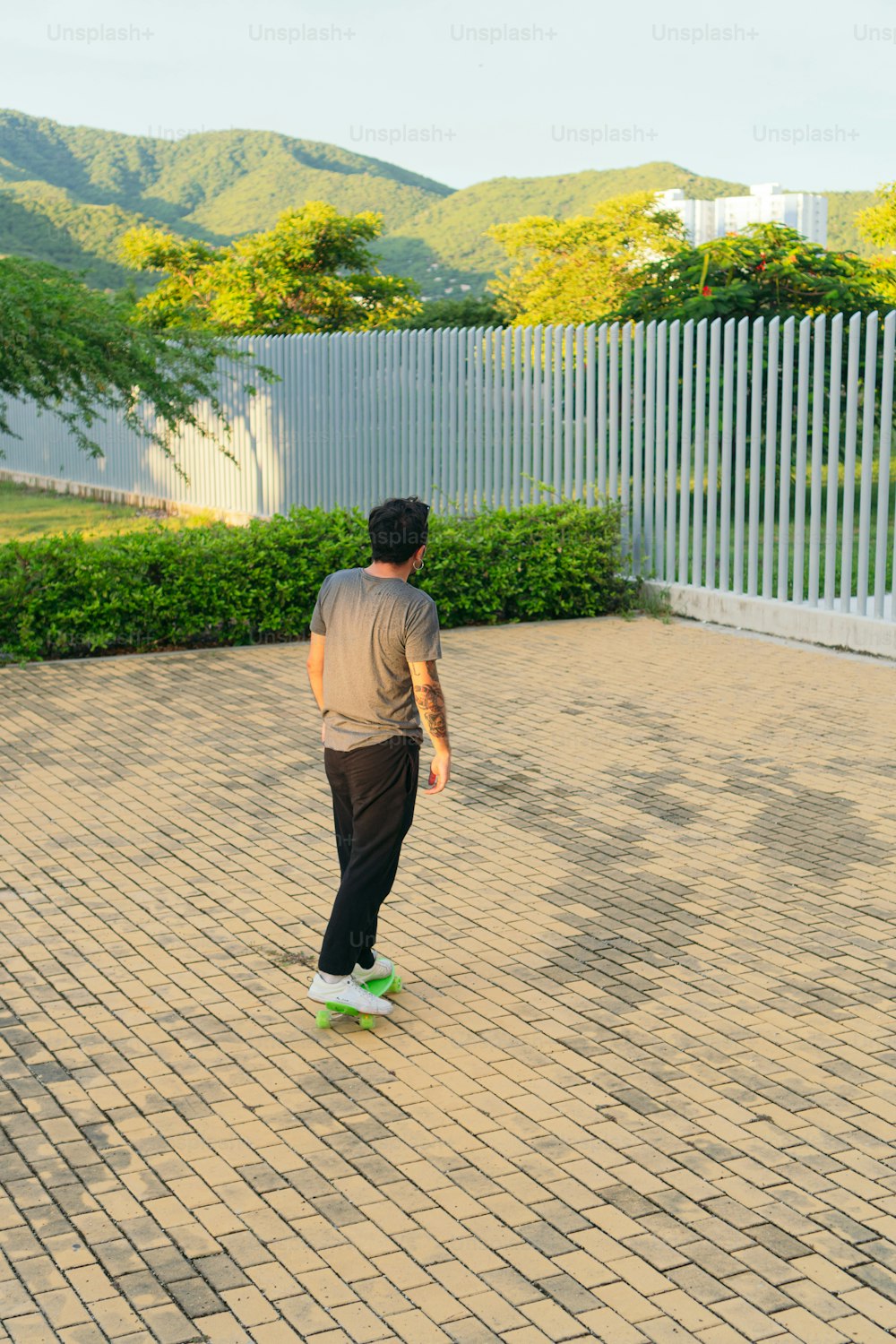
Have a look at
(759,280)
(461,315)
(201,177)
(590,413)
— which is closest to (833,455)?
(590,413)

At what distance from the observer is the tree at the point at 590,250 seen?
34406mm

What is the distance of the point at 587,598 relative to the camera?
12.9 meters

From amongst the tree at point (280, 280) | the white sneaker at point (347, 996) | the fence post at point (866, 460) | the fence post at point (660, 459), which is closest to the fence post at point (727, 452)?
the fence post at point (660, 459)

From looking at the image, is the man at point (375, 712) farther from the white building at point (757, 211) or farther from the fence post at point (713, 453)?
the white building at point (757, 211)

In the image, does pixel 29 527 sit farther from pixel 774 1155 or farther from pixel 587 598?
pixel 774 1155

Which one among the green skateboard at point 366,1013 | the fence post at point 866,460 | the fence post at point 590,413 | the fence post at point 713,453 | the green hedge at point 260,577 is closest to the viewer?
the green skateboard at point 366,1013

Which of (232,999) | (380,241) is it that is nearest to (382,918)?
(232,999)

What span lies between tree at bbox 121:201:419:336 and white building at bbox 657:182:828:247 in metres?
30.0

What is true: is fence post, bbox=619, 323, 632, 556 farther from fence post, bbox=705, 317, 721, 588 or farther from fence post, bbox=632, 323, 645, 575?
fence post, bbox=705, 317, 721, 588

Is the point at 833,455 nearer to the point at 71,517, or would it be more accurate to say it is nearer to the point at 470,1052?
the point at 470,1052

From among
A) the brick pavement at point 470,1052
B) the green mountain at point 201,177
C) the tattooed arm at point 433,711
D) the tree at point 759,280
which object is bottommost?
the brick pavement at point 470,1052

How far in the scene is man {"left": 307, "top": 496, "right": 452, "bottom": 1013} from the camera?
4.89 metres

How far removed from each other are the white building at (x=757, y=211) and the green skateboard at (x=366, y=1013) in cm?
5483

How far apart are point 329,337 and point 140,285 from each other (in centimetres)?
3022
